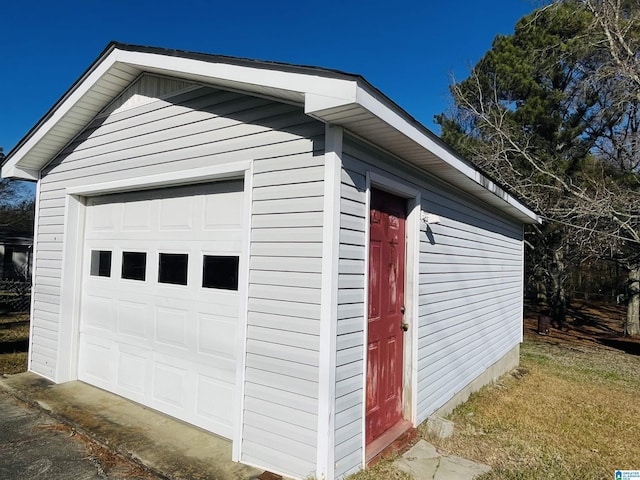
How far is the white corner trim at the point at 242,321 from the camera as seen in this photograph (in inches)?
126

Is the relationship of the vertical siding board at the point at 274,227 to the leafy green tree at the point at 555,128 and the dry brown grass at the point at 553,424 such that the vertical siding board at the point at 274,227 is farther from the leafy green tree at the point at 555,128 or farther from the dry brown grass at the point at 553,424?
the leafy green tree at the point at 555,128

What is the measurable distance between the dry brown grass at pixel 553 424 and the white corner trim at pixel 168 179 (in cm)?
312

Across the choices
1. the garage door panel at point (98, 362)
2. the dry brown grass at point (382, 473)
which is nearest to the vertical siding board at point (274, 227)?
the dry brown grass at point (382, 473)

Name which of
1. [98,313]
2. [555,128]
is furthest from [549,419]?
[555,128]

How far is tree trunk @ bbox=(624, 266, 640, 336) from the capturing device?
13.4m

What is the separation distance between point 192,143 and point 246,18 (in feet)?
24.9

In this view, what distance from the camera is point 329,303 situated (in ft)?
9.28

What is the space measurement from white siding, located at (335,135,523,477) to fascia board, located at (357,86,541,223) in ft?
1.09

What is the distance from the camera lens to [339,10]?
10.8 meters

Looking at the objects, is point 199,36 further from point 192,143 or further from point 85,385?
point 85,385

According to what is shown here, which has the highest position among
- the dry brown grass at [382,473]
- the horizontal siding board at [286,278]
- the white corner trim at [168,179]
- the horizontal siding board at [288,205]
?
the white corner trim at [168,179]

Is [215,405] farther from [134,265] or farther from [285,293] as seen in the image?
[134,265]

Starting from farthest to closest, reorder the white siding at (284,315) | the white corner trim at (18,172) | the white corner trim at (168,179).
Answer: the white corner trim at (18,172), the white corner trim at (168,179), the white siding at (284,315)

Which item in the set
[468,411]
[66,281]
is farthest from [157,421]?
[468,411]
